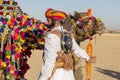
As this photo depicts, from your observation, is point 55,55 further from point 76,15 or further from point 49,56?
point 76,15

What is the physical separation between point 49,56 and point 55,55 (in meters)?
0.11

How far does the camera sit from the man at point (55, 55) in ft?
17.1

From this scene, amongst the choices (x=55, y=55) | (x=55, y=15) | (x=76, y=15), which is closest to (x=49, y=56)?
(x=55, y=55)

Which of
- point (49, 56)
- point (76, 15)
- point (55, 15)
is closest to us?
point (49, 56)

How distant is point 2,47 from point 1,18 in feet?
1.85

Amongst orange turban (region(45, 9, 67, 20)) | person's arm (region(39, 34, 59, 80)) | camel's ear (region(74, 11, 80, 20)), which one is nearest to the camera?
person's arm (region(39, 34, 59, 80))

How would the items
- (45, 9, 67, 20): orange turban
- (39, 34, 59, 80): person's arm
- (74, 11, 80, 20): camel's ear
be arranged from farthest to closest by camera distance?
(74, 11, 80, 20): camel's ear, (45, 9, 67, 20): orange turban, (39, 34, 59, 80): person's arm

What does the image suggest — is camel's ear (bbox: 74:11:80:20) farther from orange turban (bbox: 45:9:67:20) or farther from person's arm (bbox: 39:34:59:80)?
person's arm (bbox: 39:34:59:80)

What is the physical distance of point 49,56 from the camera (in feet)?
17.0

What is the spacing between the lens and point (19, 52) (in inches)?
300

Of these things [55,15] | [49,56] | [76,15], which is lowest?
[49,56]

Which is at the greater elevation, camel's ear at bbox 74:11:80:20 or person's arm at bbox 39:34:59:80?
camel's ear at bbox 74:11:80:20

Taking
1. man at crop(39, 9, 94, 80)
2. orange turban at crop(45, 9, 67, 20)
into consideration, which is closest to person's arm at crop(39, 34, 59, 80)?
man at crop(39, 9, 94, 80)

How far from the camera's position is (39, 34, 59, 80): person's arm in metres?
5.19
